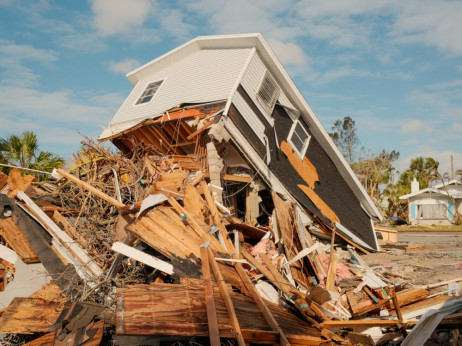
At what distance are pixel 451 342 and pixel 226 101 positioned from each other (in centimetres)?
679

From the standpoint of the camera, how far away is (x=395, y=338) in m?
5.53

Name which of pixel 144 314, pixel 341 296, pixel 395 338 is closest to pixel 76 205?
pixel 144 314

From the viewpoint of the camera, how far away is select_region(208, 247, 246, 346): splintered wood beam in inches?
165

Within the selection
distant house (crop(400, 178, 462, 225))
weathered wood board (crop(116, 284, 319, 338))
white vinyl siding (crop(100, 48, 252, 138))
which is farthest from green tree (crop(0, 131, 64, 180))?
distant house (crop(400, 178, 462, 225))

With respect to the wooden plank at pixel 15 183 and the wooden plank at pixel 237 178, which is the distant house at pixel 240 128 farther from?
the wooden plank at pixel 15 183

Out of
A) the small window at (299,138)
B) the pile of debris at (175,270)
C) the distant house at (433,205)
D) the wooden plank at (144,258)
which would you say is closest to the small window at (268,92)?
the small window at (299,138)

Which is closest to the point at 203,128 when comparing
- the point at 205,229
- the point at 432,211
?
the point at 205,229

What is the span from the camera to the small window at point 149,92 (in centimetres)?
1243

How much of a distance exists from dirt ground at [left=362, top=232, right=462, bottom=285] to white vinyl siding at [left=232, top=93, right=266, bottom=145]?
180 inches

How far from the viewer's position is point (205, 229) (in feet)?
22.4

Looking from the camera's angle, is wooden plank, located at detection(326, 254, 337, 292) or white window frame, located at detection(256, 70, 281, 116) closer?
wooden plank, located at detection(326, 254, 337, 292)

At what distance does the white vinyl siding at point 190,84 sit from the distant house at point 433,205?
26784 mm

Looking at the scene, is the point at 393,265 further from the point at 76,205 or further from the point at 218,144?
the point at 76,205

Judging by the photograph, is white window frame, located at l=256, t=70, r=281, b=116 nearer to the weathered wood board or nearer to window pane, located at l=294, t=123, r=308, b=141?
window pane, located at l=294, t=123, r=308, b=141
